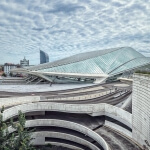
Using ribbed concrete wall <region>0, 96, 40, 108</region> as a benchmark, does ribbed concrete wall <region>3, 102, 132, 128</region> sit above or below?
below

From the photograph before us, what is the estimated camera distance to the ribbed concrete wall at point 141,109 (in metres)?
20.1

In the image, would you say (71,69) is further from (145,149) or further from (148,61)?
(145,149)

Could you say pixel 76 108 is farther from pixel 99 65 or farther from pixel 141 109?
pixel 99 65

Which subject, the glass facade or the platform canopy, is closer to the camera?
the platform canopy

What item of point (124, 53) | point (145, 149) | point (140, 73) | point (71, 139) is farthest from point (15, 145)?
point (124, 53)

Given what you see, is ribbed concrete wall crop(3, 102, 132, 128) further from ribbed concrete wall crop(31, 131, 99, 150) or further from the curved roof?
the curved roof

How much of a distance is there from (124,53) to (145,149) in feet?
199

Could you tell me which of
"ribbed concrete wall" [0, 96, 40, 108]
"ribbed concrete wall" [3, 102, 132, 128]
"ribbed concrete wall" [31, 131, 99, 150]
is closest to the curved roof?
"ribbed concrete wall" [0, 96, 40, 108]

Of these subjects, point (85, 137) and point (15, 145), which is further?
point (85, 137)

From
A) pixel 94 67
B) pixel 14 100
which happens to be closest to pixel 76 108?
pixel 14 100

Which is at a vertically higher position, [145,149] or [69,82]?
[69,82]

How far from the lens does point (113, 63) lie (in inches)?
2687

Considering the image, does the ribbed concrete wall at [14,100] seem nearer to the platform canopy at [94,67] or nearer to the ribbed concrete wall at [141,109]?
the ribbed concrete wall at [141,109]

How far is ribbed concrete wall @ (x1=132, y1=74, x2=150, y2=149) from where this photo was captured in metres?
20.1
